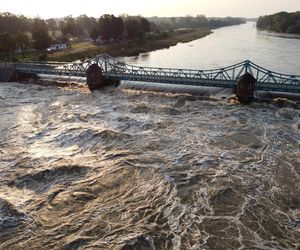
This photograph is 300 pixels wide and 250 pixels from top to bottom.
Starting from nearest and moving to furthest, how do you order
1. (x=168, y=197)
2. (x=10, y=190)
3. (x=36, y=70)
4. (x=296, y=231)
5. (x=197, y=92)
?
(x=296, y=231) < (x=168, y=197) < (x=10, y=190) < (x=197, y=92) < (x=36, y=70)

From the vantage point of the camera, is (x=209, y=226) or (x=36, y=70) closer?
(x=209, y=226)

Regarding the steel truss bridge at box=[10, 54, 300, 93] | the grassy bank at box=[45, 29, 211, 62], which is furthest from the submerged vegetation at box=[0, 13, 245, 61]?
the steel truss bridge at box=[10, 54, 300, 93]

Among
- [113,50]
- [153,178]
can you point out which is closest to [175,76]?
[153,178]

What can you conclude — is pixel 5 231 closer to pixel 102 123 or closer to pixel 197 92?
pixel 102 123

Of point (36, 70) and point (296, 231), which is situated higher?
point (36, 70)

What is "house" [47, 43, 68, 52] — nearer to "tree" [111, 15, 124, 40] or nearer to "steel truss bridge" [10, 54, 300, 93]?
"tree" [111, 15, 124, 40]

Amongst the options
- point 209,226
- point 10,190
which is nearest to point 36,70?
point 10,190

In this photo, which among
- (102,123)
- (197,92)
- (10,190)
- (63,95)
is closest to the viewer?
(10,190)
